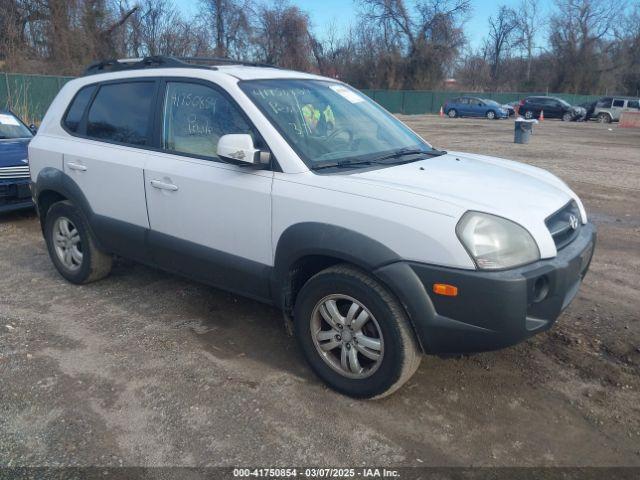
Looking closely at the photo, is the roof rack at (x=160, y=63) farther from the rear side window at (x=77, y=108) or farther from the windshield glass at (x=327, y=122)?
the windshield glass at (x=327, y=122)

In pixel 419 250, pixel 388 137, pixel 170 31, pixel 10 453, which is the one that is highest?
pixel 170 31

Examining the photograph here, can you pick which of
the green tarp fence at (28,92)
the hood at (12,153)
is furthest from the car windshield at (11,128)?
the green tarp fence at (28,92)

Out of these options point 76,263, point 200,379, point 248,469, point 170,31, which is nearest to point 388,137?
point 200,379

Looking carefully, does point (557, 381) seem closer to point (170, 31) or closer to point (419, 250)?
point (419, 250)

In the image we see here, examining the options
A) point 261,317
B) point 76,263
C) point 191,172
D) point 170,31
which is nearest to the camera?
point 191,172

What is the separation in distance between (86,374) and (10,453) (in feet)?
2.53

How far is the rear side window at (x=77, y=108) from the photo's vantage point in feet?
15.3

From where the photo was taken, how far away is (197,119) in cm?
378

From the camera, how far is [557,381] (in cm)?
335

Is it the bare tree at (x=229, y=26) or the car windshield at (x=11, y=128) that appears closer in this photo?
the car windshield at (x=11, y=128)

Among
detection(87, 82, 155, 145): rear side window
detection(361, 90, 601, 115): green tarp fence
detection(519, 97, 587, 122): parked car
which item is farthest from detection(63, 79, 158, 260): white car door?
detection(361, 90, 601, 115): green tarp fence

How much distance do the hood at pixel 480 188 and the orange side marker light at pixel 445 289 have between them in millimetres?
385

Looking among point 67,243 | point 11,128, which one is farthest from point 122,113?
point 11,128

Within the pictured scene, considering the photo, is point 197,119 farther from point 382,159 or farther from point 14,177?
point 14,177
